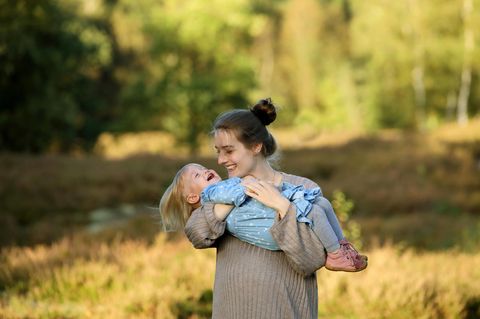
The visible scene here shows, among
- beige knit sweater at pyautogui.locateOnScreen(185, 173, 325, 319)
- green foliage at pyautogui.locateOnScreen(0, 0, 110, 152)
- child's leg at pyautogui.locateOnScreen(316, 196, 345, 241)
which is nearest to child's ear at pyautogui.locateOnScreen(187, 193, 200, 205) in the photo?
beige knit sweater at pyautogui.locateOnScreen(185, 173, 325, 319)

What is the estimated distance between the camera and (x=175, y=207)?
147 inches

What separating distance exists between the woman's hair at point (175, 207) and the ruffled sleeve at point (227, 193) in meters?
0.28

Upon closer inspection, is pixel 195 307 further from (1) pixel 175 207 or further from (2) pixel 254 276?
(2) pixel 254 276

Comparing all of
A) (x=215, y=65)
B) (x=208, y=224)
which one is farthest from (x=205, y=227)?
(x=215, y=65)

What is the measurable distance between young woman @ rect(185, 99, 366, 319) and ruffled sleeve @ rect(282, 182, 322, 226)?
0.03 m

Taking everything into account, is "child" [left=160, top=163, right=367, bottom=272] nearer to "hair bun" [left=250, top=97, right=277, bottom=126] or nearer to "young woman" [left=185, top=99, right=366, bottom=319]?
"young woman" [left=185, top=99, right=366, bottom=319]

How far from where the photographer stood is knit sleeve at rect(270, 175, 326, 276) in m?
3.22

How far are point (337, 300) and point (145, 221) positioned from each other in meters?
6.24

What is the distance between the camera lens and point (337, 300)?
7234 millimetres

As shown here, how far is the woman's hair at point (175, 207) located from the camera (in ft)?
12.0

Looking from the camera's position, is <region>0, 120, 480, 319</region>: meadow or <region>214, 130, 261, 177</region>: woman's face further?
<region>0, 120, 480, 319</region>: meadow

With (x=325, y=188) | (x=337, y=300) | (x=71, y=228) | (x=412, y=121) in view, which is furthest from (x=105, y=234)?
(x=412, y=121)

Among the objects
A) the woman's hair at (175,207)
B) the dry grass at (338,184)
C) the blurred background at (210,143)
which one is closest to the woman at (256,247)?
the woman's hair at (175,207)

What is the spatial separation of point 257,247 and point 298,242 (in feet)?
0.87
